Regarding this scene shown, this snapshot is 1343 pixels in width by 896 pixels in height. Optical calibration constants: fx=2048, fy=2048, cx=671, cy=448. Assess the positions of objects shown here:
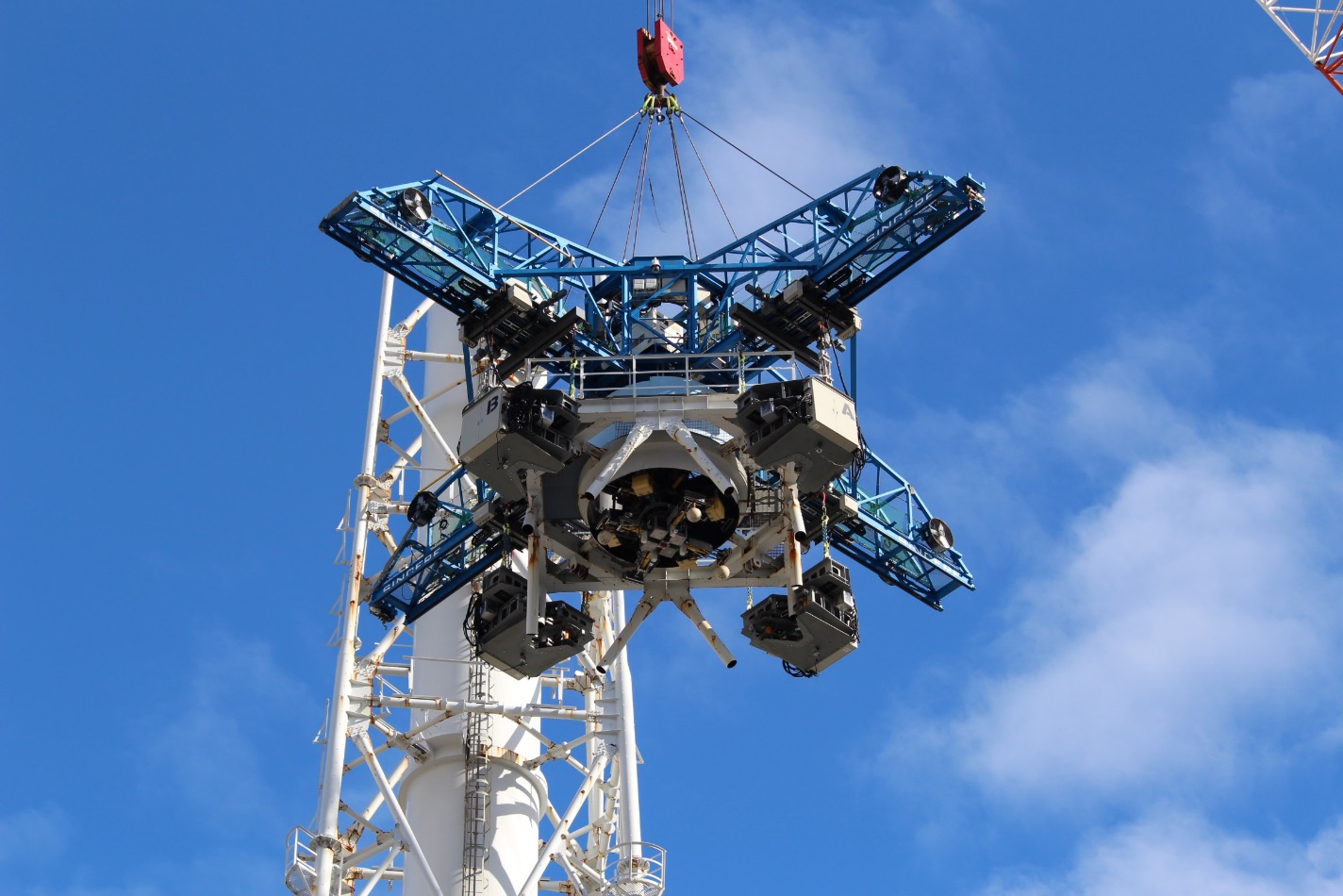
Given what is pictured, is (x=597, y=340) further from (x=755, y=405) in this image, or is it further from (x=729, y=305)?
(x=755, y=405)

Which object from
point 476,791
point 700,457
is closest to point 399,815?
point 476,791

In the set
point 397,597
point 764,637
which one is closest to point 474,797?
point 397,597

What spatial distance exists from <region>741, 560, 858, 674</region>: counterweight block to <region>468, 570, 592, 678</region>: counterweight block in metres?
3.30

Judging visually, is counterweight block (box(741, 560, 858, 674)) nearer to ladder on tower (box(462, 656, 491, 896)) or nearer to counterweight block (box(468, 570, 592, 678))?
counterweight block (box(468, 570, 592, 678))

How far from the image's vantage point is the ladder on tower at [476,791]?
44.1m

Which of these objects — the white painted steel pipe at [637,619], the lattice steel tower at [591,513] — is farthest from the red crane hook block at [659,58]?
the white painted steel pipe at [637,619]

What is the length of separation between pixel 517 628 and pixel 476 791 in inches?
330

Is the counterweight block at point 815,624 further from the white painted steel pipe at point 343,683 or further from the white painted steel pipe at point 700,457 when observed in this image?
the white painted steel pipe at point 343,683

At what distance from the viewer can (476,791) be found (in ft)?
147

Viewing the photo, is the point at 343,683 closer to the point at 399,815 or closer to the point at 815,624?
the point at 399,815

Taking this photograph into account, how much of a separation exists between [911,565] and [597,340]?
27.1 feet

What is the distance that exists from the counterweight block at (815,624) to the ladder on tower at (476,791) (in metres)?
7.92

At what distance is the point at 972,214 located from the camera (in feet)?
128

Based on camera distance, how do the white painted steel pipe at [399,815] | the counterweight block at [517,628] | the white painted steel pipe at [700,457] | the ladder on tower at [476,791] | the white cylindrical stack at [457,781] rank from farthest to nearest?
1. the white cylindrical stack at [457,781]
2. the ladder on tower at [476,791]
3. the white painted steel pipe at [399,815]
4. the counterweight block at [517,628]
5. the white painted steel pipe at [700,457]
